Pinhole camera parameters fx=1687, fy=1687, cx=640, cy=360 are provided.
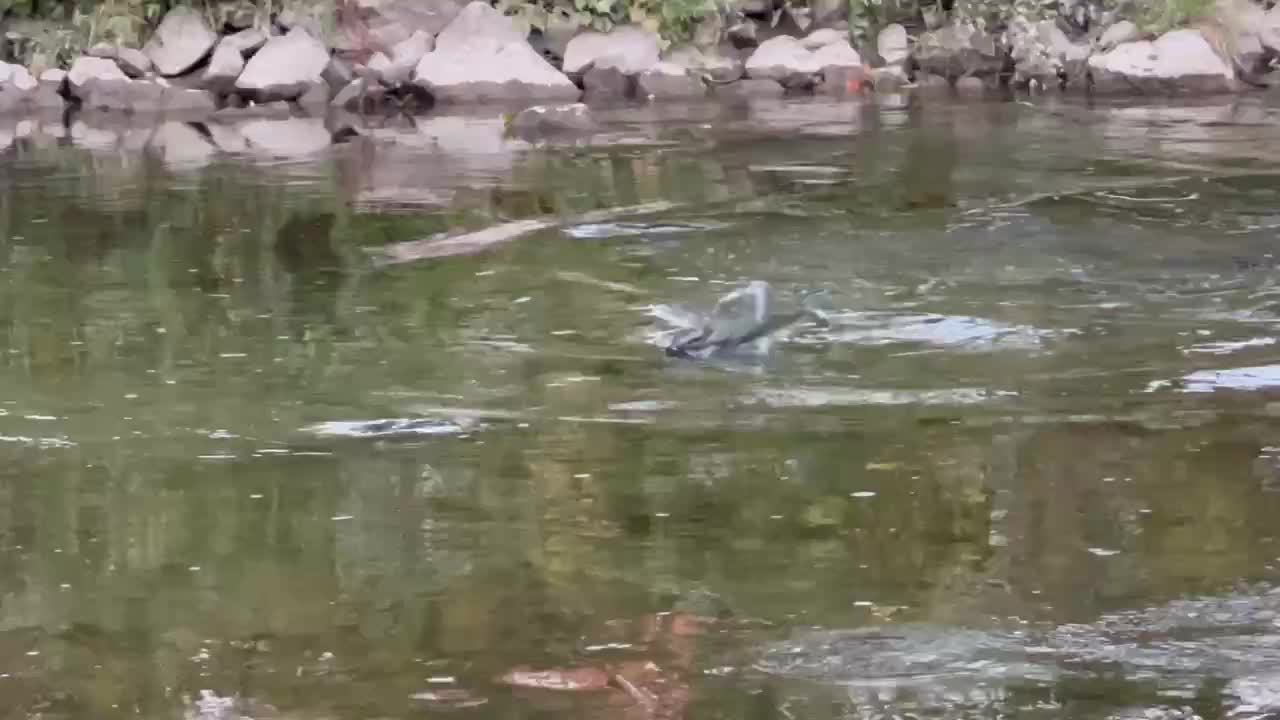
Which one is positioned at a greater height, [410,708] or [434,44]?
[434,44]

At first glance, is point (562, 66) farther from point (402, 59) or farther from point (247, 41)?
point (247, 41)

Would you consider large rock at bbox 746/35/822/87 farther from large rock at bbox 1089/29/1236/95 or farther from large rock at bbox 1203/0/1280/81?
large rock at bbox 1203/0/1280/81

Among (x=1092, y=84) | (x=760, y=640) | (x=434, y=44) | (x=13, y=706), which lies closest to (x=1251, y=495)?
(x=760, y=640)

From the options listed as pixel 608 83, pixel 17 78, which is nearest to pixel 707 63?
pixel 608 83

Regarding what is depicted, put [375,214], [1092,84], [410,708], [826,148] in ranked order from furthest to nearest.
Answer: [1092,84] < [826,148] < [375,214] < [410,708]

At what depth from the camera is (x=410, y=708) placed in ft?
9.50

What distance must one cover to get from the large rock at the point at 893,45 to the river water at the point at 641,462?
667cm

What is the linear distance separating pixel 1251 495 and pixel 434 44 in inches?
453

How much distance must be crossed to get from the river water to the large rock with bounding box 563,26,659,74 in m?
6.19

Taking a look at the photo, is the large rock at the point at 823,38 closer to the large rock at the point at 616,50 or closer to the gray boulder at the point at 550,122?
the large rock at the point at 616,50

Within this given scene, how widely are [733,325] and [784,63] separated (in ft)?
31.1

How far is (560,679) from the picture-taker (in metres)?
3.00

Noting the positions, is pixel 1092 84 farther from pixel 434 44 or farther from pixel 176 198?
pixel 176 198

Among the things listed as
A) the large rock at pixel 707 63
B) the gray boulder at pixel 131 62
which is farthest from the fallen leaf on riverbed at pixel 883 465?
the gray boulder at pixel 131 62
